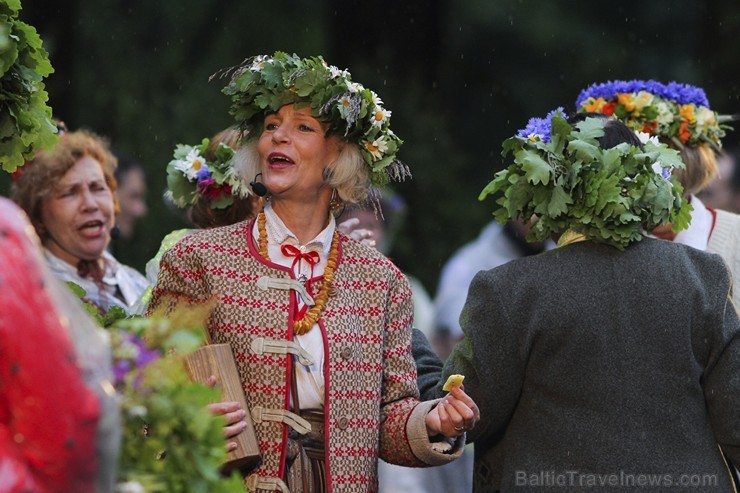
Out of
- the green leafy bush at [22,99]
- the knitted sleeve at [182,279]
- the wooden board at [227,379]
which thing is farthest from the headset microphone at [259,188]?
the green leafy bush at [22,99]

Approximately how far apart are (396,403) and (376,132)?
91 cm

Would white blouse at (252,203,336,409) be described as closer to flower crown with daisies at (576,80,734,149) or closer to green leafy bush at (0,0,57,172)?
green leafy bush at (0,0,57,172)

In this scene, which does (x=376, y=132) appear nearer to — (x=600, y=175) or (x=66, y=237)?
(x=600, y=175)

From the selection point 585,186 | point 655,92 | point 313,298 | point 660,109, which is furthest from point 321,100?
point 655,92

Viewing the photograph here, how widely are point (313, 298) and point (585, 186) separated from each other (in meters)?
0.99

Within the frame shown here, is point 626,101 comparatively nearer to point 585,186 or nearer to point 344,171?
point 585,186

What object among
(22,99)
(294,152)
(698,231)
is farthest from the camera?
(698,231)

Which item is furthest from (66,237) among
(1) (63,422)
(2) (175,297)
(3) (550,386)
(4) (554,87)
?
(4) (554,87)

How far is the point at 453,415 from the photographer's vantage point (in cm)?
380

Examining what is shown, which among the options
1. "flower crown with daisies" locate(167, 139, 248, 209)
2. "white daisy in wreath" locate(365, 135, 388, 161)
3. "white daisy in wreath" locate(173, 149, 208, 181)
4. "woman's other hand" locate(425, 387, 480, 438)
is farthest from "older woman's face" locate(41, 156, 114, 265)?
"woman's other hand" locate(425, 387, 480, 438)

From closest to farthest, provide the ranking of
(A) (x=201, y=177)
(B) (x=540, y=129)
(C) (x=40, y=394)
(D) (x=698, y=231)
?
(C) (x=40, y=394) → (B) (x=540, y=129) → (A) (x=201, y=177) → (D) (x=698, y=231)

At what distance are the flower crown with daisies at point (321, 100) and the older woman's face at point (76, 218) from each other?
170 centimetres

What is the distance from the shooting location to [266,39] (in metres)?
9.99

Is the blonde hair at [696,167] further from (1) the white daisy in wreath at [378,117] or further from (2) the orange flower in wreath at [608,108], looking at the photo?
(1) the white daisy in wreath at [378,117]
